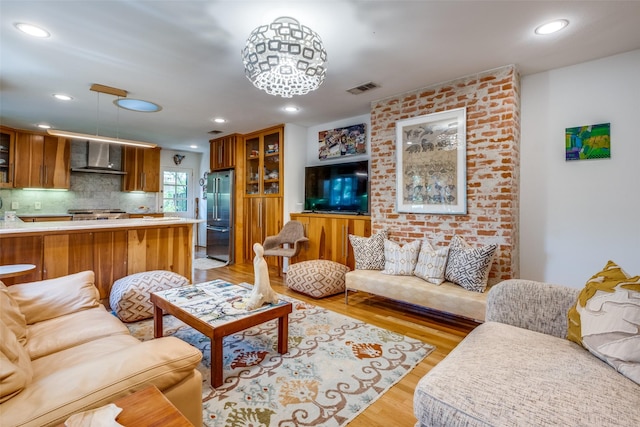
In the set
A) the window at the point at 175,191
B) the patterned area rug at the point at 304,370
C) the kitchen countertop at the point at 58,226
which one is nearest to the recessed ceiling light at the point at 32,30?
the kitchen countertop at the point at 58,226

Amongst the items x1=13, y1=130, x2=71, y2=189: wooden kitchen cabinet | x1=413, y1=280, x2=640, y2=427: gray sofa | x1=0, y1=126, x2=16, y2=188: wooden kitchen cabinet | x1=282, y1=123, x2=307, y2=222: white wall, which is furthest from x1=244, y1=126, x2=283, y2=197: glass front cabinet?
x1=413, y1=280, x2=640, y2=427: gray sofa

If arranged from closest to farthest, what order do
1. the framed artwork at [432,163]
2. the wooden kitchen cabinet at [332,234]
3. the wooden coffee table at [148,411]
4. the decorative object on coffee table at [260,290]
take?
1. the wooden coffee table at [148,411]
2. the decorative object on coffee table at [260,290]
3. the framed artwork at [432,163]
4. the wooden kitchen cabinet at [332,234]

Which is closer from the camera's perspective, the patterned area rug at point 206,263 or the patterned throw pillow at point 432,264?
the patterned throw pillow at point 432,264

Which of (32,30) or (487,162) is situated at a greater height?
(32,30)

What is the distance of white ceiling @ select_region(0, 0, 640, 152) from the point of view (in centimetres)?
199

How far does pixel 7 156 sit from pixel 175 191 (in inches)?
116

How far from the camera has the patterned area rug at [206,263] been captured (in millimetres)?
5312

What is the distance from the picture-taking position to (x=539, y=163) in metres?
2.96

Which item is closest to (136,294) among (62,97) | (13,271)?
(13,271)

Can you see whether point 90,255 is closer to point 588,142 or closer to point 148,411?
point 148,411

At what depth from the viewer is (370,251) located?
3531 mm

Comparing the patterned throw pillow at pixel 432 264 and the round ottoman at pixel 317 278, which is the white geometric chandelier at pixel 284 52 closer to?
the patterned throw pillow at pixel 432 264

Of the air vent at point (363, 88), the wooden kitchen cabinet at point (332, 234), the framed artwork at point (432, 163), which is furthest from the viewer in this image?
the wooden kitchen cabinet at point (332, 234)

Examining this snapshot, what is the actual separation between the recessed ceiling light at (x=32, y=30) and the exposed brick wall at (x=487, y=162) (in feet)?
11.2
